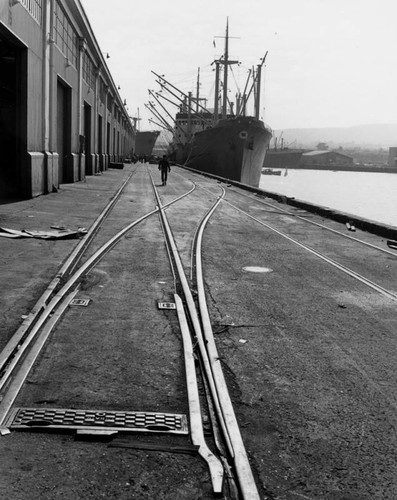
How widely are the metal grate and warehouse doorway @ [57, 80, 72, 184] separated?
84.6 ft

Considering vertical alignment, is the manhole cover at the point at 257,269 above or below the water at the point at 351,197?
above

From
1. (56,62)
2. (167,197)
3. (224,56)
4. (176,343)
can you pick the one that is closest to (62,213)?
(167,197)

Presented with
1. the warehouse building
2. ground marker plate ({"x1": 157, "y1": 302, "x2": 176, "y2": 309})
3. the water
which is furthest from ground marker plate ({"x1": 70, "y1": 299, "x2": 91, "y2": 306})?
the water

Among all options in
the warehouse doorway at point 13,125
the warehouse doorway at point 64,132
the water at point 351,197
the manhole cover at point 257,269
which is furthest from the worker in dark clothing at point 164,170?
the manhole cover at point 257,269

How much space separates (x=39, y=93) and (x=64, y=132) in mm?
8247

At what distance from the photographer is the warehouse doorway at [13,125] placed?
19.4 m

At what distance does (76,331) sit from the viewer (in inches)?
244

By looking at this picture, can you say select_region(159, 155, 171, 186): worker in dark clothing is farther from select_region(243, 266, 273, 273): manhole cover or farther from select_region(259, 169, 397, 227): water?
select_region(243, 266, 273, 273): manhole cover

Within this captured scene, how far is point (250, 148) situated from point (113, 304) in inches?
1854

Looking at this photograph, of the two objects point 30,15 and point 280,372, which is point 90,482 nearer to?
point 280,372

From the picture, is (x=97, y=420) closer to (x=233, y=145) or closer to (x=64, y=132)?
(x=64, y=132)

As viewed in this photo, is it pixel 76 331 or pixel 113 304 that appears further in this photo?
pixel 113 304

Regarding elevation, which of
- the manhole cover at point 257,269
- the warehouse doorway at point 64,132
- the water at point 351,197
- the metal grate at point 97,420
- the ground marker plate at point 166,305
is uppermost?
the warehouse doorway at point 64,132

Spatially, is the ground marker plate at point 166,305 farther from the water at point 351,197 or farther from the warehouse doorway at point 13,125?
the water at point 351,197
